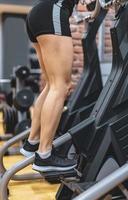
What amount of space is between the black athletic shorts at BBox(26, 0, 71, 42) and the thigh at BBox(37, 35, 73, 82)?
39 mm

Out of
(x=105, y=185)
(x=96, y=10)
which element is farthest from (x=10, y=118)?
(x=105, y=185)

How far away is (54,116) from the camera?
7.04 ft

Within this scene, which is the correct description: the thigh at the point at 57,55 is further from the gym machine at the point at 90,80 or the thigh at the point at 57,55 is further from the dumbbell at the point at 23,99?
the dumbbell at the point at 23,99

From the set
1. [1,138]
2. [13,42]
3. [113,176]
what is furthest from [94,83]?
[13,42]

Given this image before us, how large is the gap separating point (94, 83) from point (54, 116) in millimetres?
1162

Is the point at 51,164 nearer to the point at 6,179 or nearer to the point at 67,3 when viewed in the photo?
the point at 6,179

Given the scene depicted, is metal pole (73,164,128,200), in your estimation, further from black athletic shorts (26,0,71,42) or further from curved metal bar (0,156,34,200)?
black athletic shorts (26,0,71,42)

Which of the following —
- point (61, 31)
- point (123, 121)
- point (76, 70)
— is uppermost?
point (61, 31)

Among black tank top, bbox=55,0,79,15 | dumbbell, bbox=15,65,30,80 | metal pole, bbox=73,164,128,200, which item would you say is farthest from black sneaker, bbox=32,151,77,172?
dumbbell, bbox=15,65,30,80

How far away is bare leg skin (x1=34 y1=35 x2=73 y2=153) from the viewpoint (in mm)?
2139

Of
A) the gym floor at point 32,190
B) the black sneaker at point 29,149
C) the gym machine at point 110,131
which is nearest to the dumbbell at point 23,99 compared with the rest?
the gym floor at point 32,190

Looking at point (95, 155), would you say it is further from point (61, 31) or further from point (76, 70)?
point (76, 70)

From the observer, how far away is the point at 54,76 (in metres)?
2.16

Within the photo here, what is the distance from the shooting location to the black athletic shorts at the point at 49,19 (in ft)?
7.07
